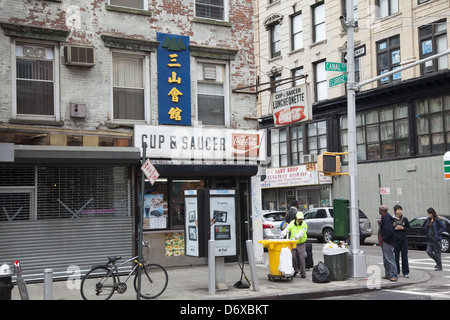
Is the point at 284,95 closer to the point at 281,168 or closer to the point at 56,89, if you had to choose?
the point at 56,89

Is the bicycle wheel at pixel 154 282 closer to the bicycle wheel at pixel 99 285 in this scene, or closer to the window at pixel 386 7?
the bicycle wheel at pixel 99 285

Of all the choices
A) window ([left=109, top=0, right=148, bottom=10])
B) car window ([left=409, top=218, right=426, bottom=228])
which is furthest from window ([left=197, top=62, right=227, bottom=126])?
car window ([left=409, top=218, right=426, bottom=228])

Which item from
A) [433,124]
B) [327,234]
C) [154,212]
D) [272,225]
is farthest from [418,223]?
[154,212]

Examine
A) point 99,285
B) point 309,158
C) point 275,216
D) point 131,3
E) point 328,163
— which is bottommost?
point 99,285

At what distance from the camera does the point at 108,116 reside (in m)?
14.9

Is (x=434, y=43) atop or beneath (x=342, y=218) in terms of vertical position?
atop

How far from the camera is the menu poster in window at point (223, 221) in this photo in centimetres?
1159

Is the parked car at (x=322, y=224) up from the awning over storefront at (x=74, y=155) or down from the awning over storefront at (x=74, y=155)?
down

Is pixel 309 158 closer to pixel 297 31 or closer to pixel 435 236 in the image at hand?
pixel 297 31

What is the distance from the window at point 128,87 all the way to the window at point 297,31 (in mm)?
22405

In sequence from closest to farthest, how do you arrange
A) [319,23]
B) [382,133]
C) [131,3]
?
[131,3], [382,133], [319,23]

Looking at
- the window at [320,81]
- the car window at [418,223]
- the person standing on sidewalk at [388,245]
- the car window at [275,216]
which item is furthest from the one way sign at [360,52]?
the window at [320,81]

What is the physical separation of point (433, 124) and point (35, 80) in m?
20.7
